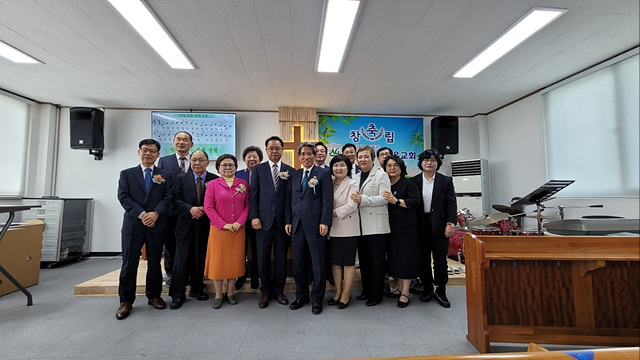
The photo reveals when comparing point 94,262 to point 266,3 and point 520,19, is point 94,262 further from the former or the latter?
point 520,19

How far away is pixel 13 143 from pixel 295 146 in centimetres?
483

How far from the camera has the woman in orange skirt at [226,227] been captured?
2.47 m

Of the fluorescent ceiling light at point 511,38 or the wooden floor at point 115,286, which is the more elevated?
the fluorescent ceiling light at point 511,38

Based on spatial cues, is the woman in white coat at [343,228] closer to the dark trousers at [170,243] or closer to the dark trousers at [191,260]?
the dark trousers at [191,260]

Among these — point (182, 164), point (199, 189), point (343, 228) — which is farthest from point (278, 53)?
point (343, 228)

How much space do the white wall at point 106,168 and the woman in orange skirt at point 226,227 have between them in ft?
11.9

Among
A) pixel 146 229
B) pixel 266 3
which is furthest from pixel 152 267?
pixel 266 3

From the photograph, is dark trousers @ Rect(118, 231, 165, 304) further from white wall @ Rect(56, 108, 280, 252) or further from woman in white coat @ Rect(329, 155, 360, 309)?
white wall @ Rect(56, 108, 280, 252)

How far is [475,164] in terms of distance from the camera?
5.16m

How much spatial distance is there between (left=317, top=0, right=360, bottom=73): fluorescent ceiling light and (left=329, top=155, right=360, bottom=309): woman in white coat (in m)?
1.40

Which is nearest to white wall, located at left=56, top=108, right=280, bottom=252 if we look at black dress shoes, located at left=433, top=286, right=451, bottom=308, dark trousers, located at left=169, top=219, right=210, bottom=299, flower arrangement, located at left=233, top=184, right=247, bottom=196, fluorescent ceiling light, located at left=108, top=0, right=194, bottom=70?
fluorescent ceiling light, located at left=108, top=0, right=194, bottom=70

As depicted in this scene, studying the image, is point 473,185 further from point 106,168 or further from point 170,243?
point 106,168

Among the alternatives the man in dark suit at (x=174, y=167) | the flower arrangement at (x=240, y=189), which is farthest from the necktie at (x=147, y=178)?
the flower arrangement at (x=240, y=189)

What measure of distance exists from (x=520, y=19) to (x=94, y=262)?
23.1 feet
